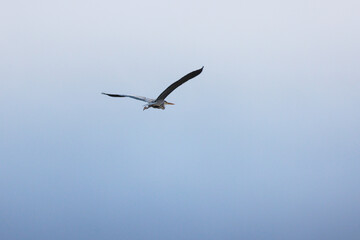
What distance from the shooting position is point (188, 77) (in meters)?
23.8

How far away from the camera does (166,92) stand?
87.8 ft

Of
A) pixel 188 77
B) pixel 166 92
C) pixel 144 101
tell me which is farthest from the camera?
pixel 144 101

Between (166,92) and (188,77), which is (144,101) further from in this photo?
→ (188,77)

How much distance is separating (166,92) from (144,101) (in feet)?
10.8

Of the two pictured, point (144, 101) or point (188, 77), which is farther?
point (144, 101)

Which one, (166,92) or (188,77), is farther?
(166,92)

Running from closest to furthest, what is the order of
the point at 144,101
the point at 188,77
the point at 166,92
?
1. the point at 188,77
2. the point at 166,92
3. the point at 144,101

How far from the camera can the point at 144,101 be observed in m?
29.6

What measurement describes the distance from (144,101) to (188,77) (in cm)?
652

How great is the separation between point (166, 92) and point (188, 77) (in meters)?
3.25

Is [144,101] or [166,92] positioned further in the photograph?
[144,101]

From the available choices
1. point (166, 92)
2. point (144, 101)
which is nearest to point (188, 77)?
point (166, 92)
